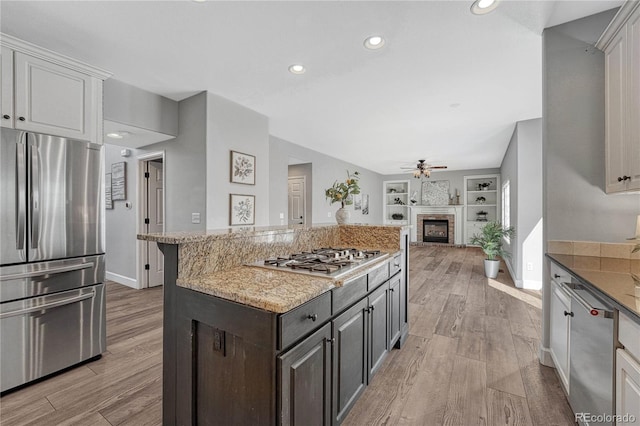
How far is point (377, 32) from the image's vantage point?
2180 millimetres

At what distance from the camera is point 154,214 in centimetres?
449

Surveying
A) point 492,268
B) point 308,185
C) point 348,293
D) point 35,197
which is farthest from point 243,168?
point 492,268

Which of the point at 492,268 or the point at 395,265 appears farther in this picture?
the point at 492,268

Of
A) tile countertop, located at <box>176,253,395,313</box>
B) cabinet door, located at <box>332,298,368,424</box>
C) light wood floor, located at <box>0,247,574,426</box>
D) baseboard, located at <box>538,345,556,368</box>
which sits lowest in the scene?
light wood floor, located at <box>0,247,574,426</box>

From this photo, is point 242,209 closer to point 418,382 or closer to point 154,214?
point 154,214

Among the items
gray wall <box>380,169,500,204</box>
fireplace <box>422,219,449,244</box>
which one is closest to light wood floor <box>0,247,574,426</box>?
fireplace <box>422,219,449,244</box>

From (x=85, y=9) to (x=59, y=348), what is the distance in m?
2.51

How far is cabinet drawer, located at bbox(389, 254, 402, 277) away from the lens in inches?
89.0

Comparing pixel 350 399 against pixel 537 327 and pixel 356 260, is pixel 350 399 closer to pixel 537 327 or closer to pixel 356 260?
pixel 356 260

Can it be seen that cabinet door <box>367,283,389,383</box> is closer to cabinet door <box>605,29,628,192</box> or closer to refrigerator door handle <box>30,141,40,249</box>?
cabinet door <box>605,29,628,192</box>

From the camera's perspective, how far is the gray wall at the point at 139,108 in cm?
296

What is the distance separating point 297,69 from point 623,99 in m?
2.47

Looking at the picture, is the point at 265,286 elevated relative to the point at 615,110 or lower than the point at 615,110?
lower

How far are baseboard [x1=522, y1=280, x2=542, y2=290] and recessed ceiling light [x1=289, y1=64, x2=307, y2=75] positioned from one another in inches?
176
